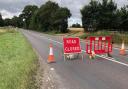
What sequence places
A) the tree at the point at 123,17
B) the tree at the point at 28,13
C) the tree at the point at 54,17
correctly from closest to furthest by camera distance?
the tree at the point at 123,17, the tree at the point at 54,17, the tree at the point at 28,13

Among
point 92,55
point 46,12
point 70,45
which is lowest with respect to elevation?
point 92,55

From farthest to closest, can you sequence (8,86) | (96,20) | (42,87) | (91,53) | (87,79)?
(96,20) → (91,53) → (87,79) → (42,87) → (8,86)

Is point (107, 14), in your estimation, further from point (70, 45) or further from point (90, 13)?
point (70, 45)

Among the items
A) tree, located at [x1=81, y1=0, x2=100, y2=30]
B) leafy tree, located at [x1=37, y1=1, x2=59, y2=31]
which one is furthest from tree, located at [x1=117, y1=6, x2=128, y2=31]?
leafy tree, located at [x1=37, y1=1, x2=59, y2=31]

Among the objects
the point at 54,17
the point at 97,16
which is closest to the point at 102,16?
the point at 97,16

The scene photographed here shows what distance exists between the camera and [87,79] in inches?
404

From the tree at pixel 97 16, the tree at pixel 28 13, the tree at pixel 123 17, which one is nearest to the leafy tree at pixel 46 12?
the tree at pixel 123 17

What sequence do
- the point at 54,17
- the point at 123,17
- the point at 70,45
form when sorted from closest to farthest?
the point at 70,45
the point at 123,17
the point at 54,17

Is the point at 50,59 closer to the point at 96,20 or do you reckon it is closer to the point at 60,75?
Result: the point at 60,75

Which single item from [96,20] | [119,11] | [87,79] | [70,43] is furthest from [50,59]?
[119,11]

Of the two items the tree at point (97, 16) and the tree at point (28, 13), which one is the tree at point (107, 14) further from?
the tree at point (28, 13)

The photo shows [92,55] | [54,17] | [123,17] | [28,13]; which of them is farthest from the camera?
[28,13]

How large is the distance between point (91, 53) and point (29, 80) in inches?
303

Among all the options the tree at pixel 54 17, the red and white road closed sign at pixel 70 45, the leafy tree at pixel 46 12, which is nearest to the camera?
the red and white road closed sign at pixel 70 45
